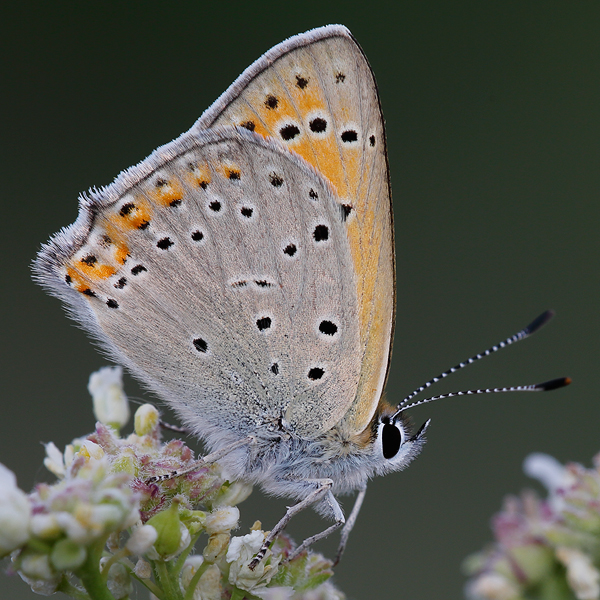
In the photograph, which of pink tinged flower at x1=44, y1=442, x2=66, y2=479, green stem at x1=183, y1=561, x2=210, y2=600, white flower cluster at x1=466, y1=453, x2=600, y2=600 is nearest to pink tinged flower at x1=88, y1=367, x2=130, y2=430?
pink tinged flower at x1=44, y1=442, x2=66, y2=479

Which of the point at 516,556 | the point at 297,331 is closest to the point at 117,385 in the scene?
the point at 297,331

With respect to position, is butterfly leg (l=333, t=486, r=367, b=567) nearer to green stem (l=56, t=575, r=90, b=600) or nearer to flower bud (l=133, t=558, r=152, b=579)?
flower bud (l=133, t=558, r=152, b=579)

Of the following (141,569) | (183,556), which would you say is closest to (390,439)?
(183,556)

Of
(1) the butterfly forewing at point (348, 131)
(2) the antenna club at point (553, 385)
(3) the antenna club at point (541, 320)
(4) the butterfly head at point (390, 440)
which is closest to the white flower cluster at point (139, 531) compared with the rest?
(4) the butterfly head at point (390, 440)

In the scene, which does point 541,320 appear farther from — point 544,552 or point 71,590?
point 71,590

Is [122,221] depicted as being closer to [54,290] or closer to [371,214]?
[54,290]

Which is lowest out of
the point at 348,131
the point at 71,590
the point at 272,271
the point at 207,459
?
the point at 71,590
